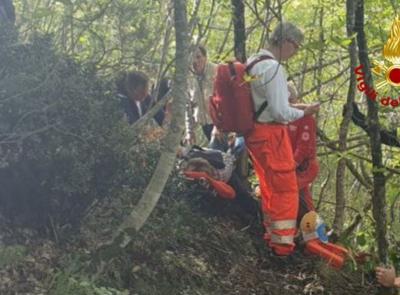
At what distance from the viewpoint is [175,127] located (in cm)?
406

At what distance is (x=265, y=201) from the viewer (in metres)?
5.20

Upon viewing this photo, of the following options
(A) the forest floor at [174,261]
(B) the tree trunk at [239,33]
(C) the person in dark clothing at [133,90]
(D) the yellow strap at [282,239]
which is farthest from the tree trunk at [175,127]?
(B) the tree trunk at [239,33]

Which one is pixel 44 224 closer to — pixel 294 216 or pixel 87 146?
pixel 87 146

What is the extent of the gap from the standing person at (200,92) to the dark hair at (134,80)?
52 cm

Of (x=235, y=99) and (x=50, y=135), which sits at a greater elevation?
(x=235, y=99)

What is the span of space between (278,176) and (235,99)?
2.33ft

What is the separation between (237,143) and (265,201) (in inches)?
42.3

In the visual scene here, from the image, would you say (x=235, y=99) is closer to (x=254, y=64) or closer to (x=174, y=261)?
(x=254, y=64)

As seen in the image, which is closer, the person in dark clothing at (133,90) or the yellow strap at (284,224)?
the yellow strap at (284,224)

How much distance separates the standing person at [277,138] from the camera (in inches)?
191

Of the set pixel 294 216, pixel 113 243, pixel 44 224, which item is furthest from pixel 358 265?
pixel 44 224

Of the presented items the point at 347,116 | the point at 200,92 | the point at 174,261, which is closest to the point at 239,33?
the point at 200,92

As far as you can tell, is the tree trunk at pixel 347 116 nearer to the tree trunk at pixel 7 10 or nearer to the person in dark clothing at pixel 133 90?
the person in dark clothing at pixel 133 90

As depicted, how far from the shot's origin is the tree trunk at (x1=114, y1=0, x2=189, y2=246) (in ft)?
13.1
